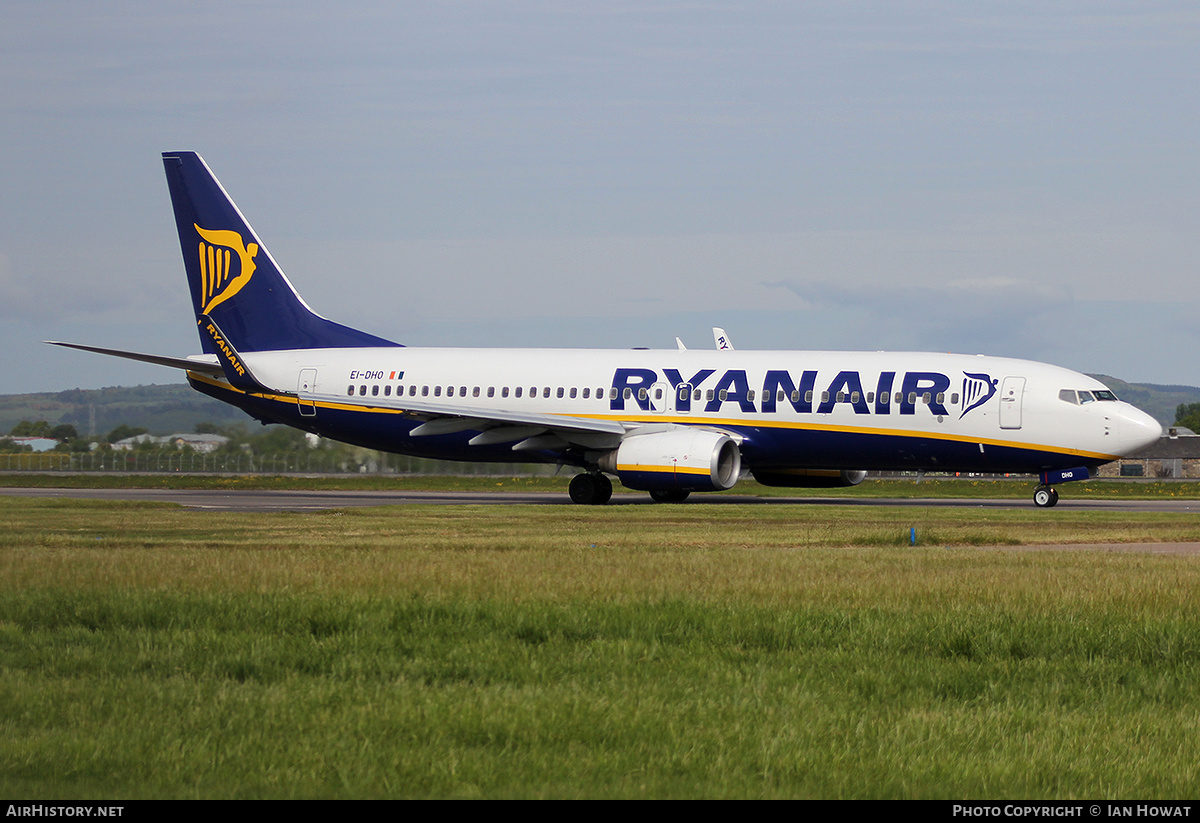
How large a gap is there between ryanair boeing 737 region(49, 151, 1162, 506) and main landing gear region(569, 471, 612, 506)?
0.13 ft

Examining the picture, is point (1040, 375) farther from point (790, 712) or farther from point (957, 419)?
point (790, 712)

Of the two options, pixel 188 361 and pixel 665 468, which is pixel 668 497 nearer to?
pixel 665 468

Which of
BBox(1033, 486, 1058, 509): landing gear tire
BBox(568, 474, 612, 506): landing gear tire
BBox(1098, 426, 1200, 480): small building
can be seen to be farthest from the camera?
BBox(1098, 426, 1200, 480): small building

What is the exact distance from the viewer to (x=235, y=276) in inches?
1629

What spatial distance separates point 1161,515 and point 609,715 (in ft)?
85.1

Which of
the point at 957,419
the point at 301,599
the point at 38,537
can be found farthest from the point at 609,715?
the point at 957,419

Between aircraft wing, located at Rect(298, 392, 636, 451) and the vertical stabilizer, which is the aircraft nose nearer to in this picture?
aircraft wing, located at Rect(298, 392, 636, 451)

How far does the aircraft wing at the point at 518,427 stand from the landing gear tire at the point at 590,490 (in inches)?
35.2

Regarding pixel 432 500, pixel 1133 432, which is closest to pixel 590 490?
pixel 432 500

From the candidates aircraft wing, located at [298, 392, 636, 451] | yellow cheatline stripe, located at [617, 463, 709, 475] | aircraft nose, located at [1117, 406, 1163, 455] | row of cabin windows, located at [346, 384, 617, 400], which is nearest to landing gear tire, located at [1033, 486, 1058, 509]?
aircraft nose, located at [1117, 406, 1163, 455]

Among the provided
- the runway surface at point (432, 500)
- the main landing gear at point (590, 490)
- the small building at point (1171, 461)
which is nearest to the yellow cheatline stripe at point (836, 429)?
the main landing gear at point (590, 490)

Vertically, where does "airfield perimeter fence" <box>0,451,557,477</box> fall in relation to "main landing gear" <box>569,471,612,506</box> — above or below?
above

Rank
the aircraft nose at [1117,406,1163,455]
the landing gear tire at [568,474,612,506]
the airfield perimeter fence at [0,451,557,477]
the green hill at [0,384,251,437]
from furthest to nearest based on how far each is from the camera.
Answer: the green hill at [0,384,251,437]
the airfield perimeter fence at [0,451,557,477]
the landing gear tire at [568,474,612,506]
the aircraft nose at [1117,406,1163,455]

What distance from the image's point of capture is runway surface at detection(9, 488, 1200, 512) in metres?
34.7
